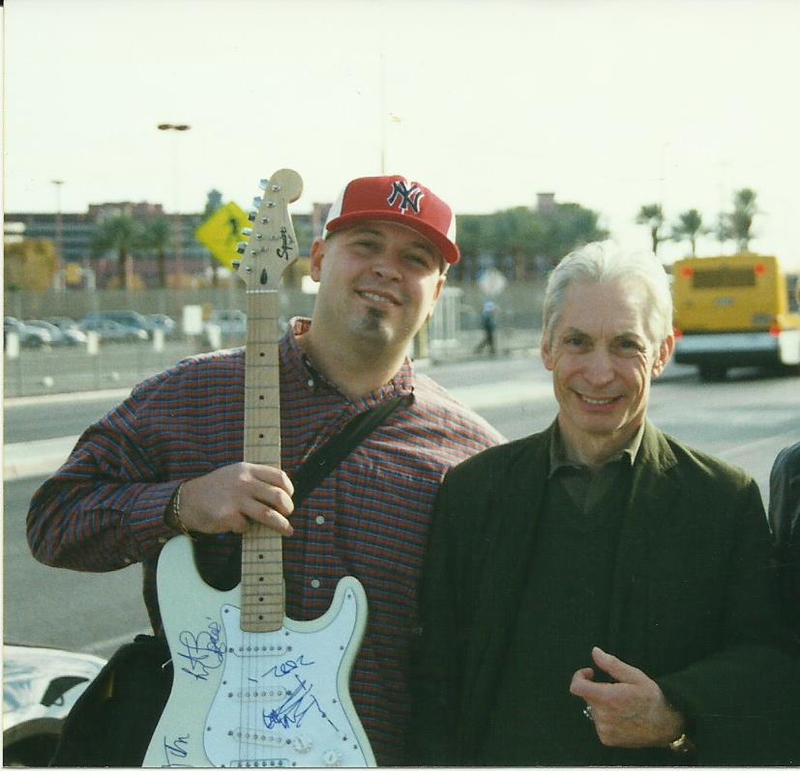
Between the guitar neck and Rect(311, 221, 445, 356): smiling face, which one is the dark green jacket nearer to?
the guitar neck

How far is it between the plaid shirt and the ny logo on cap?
1.35ft

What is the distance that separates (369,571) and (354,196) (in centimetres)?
84

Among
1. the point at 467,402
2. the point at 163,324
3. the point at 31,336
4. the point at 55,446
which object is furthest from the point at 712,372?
the point at 163,324

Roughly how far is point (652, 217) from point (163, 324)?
115 feet

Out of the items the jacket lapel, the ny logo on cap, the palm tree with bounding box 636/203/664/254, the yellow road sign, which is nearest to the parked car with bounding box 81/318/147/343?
the yellow road sign

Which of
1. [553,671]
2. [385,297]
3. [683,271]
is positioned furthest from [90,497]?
[683,271]

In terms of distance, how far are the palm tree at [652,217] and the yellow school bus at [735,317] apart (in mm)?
14535

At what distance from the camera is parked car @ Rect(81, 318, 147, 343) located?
37469mm

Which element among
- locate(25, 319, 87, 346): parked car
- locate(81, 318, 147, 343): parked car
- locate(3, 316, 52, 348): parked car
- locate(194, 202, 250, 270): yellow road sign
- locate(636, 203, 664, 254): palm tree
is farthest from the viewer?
locate(81, 318, 147, 343): parked car

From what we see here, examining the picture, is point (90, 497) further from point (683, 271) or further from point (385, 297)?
point (683, 271)

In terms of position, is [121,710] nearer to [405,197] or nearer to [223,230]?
[405,197]

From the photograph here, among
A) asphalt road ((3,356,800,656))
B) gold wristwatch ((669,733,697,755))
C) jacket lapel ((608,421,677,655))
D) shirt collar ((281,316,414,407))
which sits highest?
shirt collar ((281,316,414,407))

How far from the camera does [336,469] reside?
93.0 inches

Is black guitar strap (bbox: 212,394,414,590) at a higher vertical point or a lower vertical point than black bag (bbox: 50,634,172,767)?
higher
